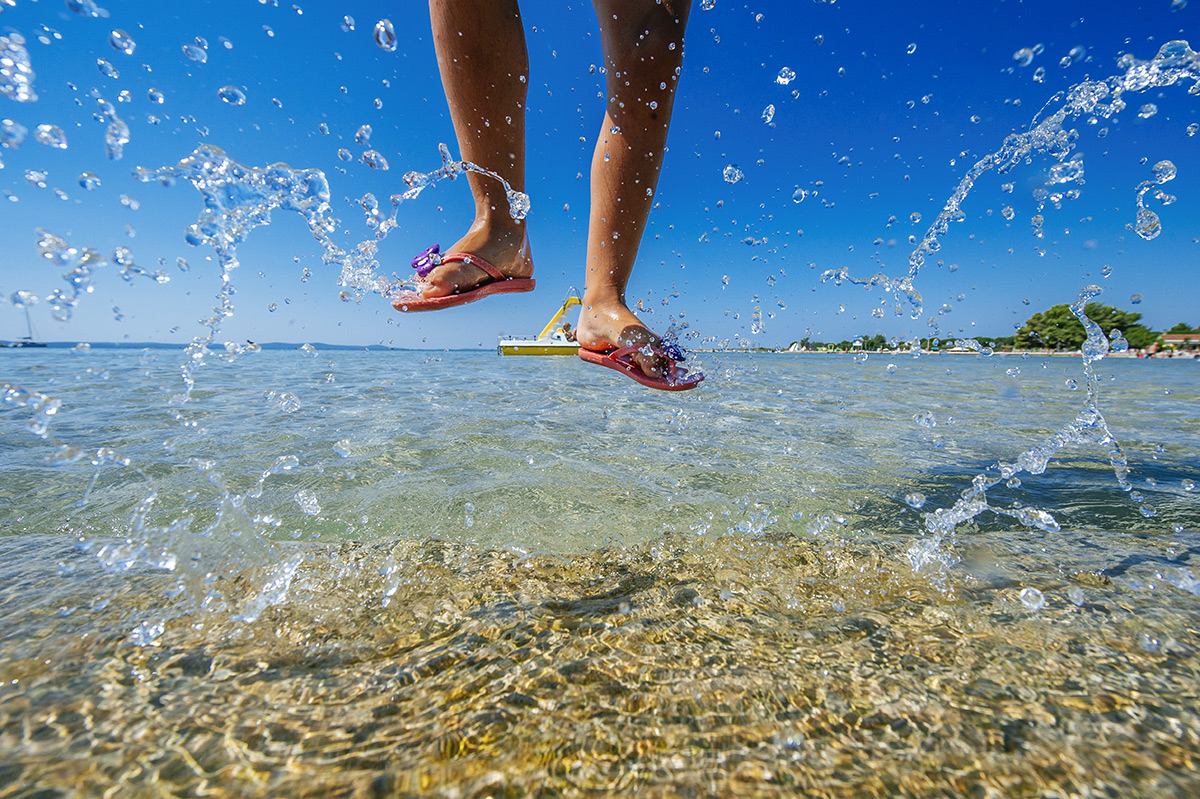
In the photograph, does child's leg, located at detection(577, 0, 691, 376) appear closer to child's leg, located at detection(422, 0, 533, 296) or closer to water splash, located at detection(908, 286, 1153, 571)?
child's leg, located at detection(422, 0, 533, 296)

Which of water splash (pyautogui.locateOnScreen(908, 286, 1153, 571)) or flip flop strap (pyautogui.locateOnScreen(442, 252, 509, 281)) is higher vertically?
flip flop strap (pyautogui.locateOnScreen(442, 252, 509, 281))

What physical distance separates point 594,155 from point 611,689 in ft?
6.21

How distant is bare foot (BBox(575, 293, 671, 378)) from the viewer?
2027 millimetres

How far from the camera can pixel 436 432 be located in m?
3.11

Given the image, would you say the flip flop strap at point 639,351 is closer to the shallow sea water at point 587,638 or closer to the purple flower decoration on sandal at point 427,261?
the shallow sea water at point 587,638

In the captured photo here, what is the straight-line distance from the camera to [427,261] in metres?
2.06

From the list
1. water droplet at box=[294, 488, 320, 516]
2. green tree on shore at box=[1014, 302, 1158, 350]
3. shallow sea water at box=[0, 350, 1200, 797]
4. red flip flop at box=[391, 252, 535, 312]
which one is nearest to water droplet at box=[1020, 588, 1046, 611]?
shallow sea water at box=[0, 350, 1200, 797]

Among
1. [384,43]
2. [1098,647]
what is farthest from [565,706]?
[384,43]

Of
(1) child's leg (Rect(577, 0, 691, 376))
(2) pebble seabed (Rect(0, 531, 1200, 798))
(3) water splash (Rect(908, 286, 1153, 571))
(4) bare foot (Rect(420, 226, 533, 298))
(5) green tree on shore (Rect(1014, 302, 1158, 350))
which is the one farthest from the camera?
(5) green tree on shore (Rect(1014, 302, 1158, 350))

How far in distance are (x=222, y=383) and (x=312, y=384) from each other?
0.87 metres

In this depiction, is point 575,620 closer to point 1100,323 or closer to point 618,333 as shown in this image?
point 618,333

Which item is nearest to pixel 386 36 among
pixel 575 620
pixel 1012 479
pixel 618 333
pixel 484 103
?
pixel 484 103

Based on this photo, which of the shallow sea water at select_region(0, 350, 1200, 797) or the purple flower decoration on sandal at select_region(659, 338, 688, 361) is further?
the purple flower decoration on sandal at select_region(659, 338, 688, 361)

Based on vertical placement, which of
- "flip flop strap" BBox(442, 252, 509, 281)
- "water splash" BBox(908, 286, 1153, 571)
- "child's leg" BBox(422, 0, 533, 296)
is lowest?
"water splash" BBox(908, 286, 1153, 571)
